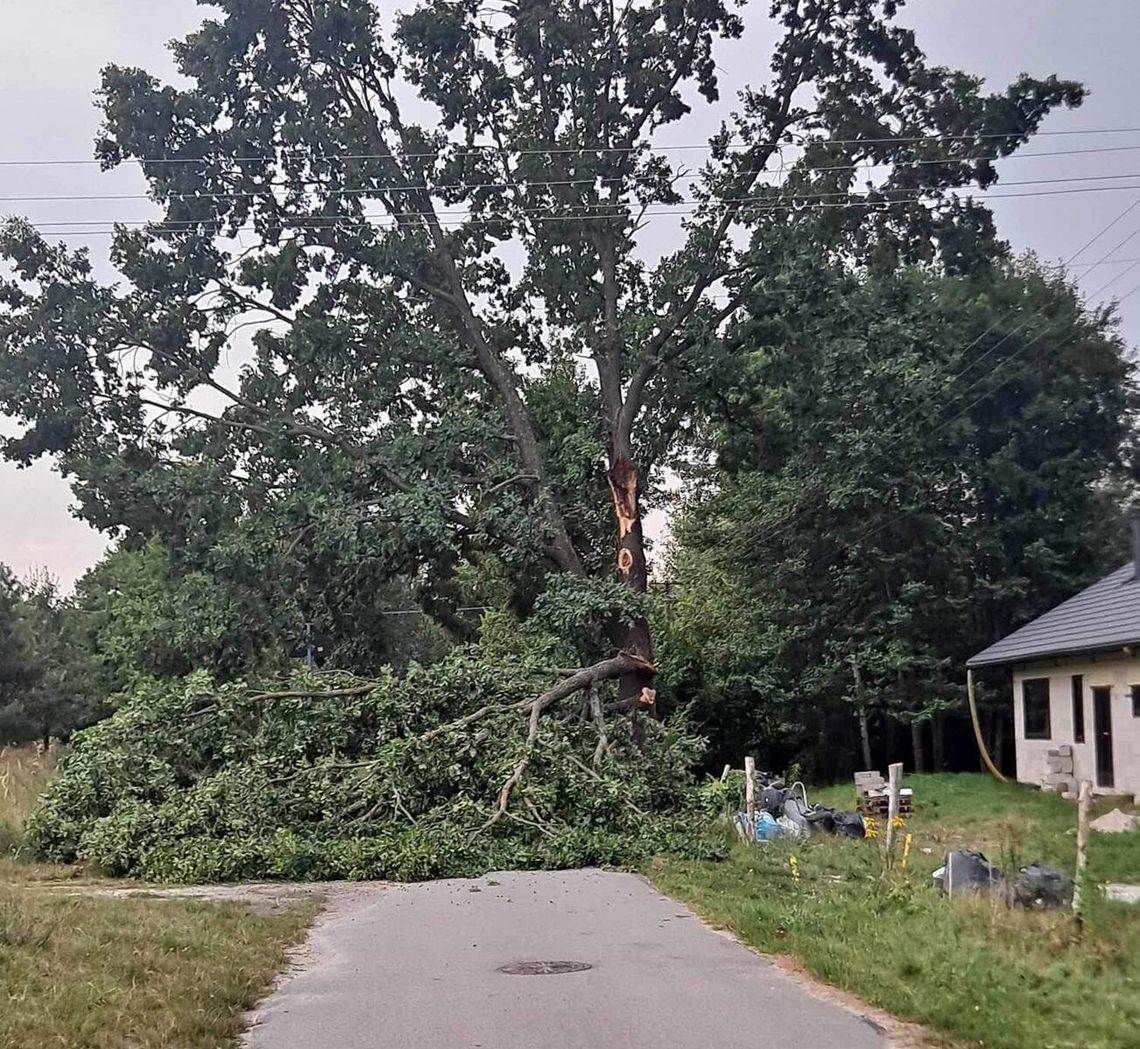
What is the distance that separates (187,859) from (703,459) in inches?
842

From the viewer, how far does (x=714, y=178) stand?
2345cm

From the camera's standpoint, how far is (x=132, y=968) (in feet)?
25.0

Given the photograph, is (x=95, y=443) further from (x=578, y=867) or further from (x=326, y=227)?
(x=578, y=867)

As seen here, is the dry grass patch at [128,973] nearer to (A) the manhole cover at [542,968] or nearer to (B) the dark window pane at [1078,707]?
(A) the manhole cover at [542,968]

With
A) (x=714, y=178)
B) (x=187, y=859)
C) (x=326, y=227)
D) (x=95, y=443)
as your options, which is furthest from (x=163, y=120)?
(x=187, y=859)

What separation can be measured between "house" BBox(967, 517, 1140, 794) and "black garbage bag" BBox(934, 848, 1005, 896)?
34.2 feet

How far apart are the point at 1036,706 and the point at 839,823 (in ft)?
30.7

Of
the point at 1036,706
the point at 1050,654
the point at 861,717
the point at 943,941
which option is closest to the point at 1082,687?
the point at 1050,654

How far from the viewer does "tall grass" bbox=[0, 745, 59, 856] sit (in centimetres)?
1781

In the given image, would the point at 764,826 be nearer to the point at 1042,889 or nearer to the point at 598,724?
the point at 598,724

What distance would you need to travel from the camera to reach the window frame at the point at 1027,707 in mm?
24406

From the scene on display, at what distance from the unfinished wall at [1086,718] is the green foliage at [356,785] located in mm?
6782

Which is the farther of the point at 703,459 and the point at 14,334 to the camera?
the point at 703,459

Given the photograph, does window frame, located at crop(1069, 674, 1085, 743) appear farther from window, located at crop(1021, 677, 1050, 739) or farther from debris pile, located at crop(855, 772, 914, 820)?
debris pile, located at crop(855, 772, 914, 820)
